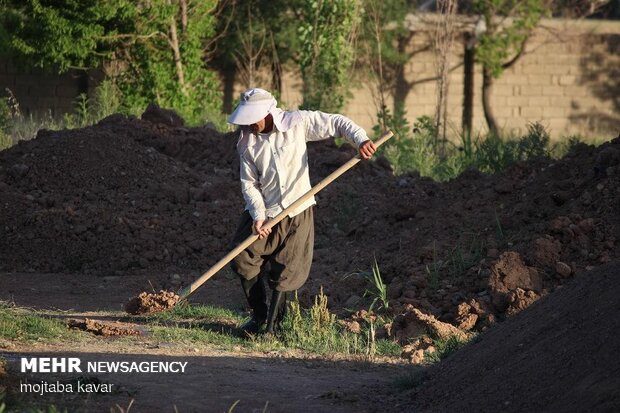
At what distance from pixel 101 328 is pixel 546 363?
10.7 feet

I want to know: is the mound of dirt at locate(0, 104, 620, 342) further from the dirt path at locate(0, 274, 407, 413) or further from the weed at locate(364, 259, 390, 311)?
the dirt path at locate(0, 274, 407, 413)

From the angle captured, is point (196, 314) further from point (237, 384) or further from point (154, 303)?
point (237, 384)

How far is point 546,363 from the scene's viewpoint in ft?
16.5

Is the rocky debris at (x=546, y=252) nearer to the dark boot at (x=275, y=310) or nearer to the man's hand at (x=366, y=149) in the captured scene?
the man's hand at (x=366, y=149)

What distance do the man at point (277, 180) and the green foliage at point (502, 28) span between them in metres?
13.9

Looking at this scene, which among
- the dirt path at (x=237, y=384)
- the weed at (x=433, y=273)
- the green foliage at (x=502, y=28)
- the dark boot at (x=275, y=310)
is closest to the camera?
the dirt path at (x=237, y=384)

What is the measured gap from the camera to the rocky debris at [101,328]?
281 inches

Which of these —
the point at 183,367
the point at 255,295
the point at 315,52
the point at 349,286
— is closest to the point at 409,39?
the point at 315,52

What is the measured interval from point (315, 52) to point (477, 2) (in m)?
5.18

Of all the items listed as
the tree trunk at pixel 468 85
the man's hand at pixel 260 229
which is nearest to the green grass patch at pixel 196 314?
the man's hand at pixel 260 229

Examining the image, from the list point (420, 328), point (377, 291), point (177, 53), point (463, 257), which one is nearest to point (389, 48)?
point (177, 53)

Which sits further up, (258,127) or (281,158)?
(258,127)

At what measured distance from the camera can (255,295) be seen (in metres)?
7.41

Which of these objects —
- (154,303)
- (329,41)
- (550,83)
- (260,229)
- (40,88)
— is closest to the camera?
(260,229)
